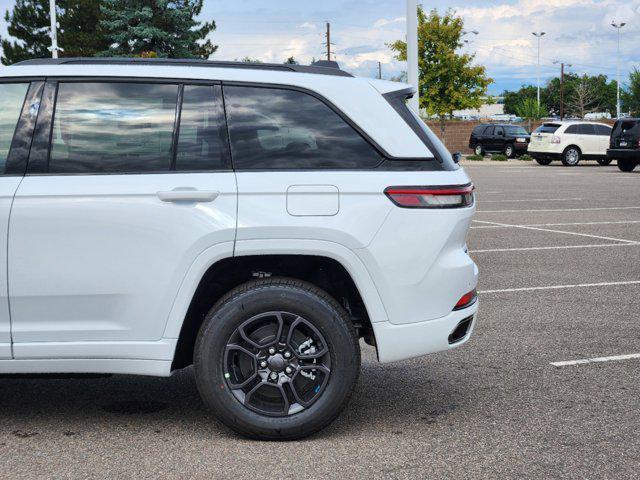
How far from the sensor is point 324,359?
4.25 metres

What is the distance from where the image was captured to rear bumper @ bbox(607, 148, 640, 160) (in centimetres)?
2905

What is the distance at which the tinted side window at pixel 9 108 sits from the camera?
4328 mm

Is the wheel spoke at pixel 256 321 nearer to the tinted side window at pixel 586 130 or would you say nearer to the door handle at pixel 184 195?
the door handle at pixel 184 195

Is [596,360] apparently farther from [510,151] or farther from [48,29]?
[48,29]

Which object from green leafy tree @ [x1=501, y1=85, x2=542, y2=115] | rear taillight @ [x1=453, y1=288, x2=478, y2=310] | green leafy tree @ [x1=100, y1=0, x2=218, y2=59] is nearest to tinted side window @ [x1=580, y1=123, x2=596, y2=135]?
green leafy tree @ [x1=100, y1=0, x2=218, y2=59]

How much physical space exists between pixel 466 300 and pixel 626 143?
26712mm

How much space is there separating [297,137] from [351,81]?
40 centimetres

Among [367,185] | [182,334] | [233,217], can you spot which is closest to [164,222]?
[233,217]

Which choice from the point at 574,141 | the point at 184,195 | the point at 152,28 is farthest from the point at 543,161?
the point at 184,195

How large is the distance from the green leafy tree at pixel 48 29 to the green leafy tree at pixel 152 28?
3999mm

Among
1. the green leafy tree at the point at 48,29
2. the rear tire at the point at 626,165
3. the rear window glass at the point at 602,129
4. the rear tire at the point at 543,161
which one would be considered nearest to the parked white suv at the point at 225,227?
the rear tire at the point at 626,165

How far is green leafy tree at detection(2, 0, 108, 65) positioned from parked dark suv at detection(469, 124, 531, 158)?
2436cm

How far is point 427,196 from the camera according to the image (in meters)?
4.29

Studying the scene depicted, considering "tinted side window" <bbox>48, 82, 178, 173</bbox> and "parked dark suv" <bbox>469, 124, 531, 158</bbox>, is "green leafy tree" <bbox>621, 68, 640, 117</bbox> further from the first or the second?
"tinted side window" <bbox>48, 82, 178, 173</bbox>
